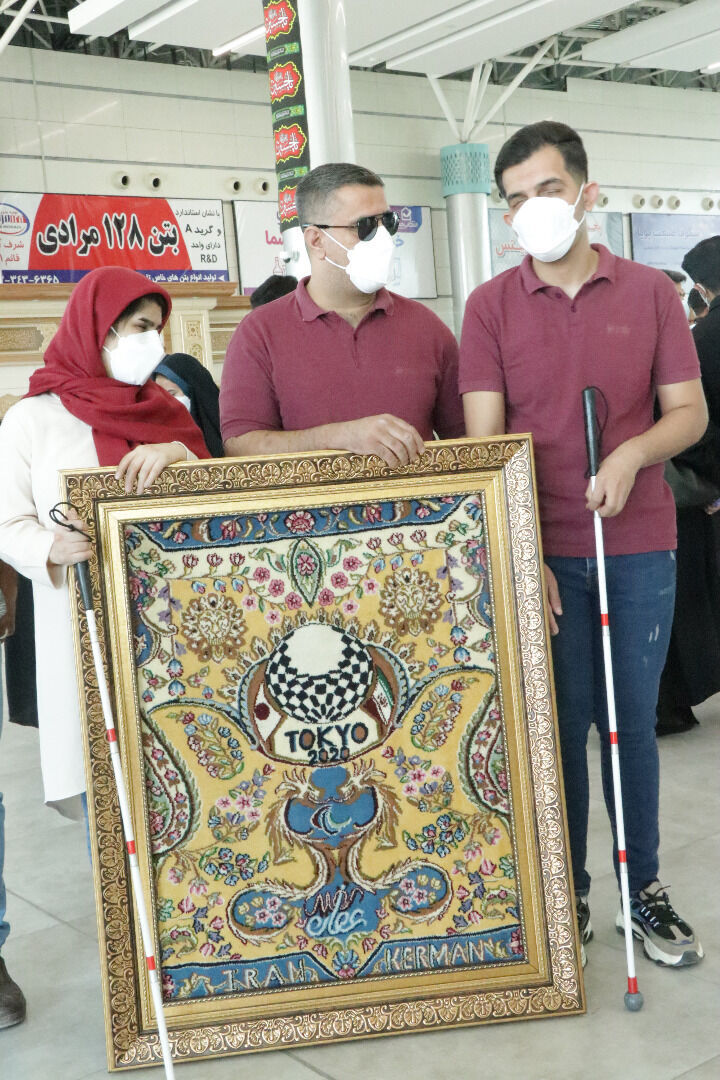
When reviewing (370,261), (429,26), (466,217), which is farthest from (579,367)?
(466,217)

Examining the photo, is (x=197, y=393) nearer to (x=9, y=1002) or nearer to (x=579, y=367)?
(x=579, y=367)

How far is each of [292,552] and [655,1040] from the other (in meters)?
1.22

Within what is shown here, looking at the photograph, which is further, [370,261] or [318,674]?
[370,261]

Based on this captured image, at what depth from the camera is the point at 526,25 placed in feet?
33.9

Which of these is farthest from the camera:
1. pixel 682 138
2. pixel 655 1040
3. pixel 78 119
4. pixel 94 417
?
pixel 682 138

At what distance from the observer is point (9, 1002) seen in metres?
2.63

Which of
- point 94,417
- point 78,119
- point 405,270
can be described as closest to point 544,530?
point 94,417

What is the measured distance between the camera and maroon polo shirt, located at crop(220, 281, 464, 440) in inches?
103

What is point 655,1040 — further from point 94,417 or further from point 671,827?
point 94,417

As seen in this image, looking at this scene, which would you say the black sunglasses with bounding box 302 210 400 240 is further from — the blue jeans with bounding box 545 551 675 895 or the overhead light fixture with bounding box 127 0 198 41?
the overhead light fixture with bounding box 127 0 198 41

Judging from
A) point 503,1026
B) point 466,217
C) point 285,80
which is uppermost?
point 466,217

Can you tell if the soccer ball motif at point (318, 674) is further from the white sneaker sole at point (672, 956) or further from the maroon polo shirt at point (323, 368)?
the white sneaker sole at point (672, 956)

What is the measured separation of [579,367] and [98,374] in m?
1.08

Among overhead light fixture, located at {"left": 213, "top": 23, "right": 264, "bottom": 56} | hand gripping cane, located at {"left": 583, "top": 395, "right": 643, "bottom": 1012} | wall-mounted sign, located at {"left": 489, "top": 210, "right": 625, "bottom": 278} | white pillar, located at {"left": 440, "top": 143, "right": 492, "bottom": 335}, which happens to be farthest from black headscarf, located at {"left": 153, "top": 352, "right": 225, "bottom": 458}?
wall-mounted sign, located at {"left": 489, "top": 210, "right": 625, "bottom": 278}
